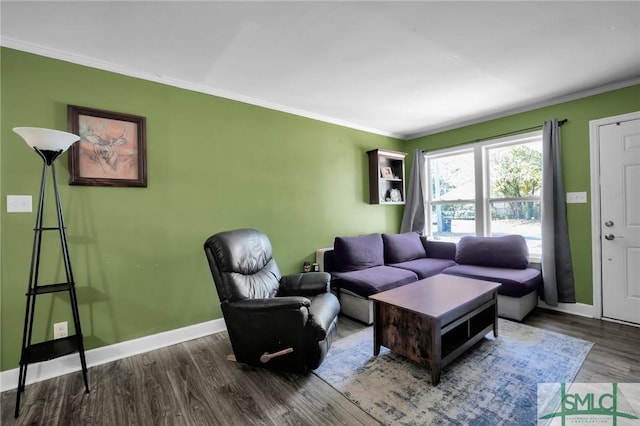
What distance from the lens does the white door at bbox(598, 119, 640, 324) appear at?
9.09 feet

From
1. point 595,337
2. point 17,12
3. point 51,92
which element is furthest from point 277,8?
point 595,337

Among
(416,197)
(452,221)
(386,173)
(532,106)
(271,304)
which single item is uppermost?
(532,106)

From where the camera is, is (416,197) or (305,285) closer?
(305,285)

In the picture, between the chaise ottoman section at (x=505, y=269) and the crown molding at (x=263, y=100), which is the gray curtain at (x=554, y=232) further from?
the crown molding at (x=263, y=100)

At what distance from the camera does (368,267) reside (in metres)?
3.47

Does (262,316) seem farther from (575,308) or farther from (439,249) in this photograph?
(575,308)

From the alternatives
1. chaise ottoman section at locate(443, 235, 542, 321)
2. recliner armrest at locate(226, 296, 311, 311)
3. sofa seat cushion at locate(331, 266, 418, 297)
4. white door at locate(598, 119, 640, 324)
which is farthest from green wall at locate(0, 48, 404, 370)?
white door at locate(598, 119, 640, 324)

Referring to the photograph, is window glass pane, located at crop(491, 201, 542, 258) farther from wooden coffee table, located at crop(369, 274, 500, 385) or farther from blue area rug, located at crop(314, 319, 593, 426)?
wooden coffee table, located at crop(369, 274, 500, 385)

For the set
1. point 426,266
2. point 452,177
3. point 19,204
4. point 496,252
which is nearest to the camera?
point 19,204

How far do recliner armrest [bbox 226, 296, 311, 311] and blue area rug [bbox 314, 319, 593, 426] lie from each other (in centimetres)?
59

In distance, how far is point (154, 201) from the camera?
2.52 meters

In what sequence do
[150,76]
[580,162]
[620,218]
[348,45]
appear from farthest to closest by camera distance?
1. [580,162]
2. [620,218]
3. [150,76]
4. [348,45]

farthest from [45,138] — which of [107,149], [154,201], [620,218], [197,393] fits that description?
[620,218]

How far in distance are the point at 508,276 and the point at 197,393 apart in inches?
122
